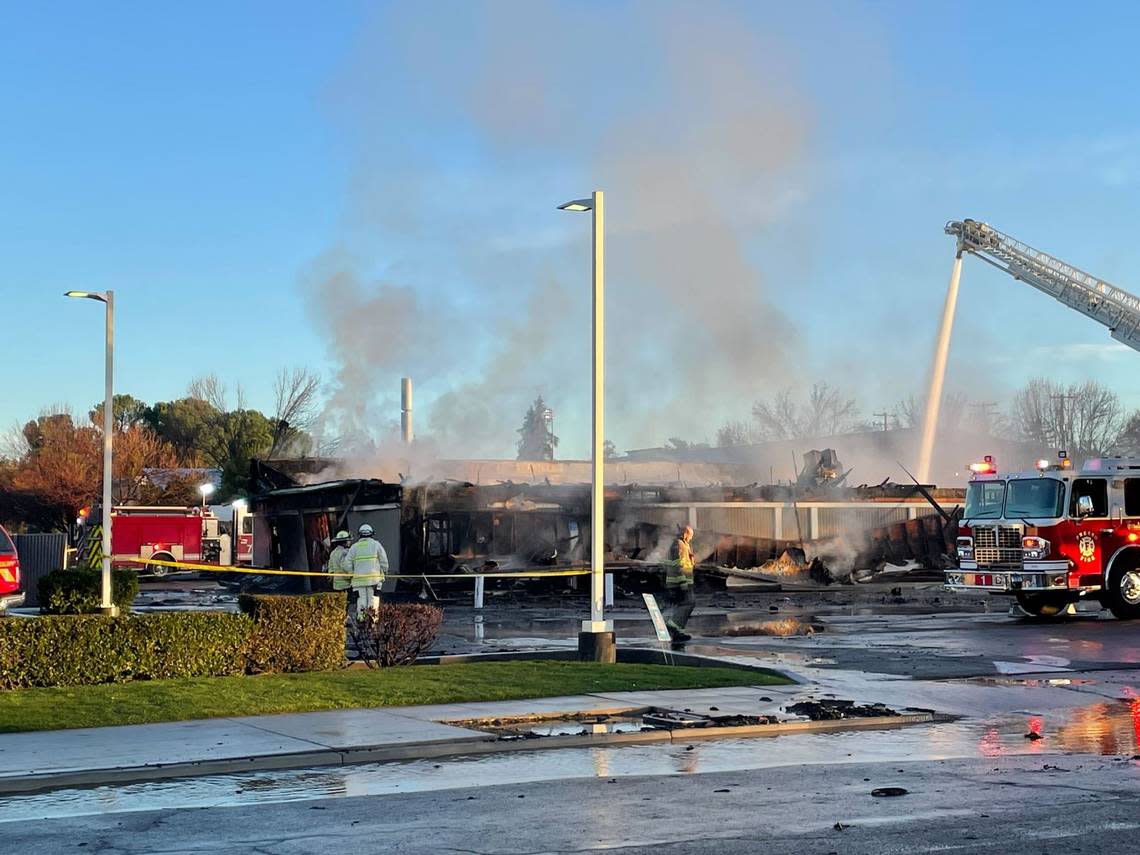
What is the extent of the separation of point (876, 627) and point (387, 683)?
38.7 ft

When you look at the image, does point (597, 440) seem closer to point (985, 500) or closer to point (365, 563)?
point (365, 563)

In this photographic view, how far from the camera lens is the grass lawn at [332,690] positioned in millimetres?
12180

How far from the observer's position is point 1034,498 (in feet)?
81.3

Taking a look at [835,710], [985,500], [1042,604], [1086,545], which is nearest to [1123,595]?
[1086,545]

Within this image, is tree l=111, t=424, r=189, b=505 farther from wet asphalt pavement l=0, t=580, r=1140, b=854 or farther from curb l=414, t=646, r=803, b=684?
A: wet asphalt pavement l=0, t=580, r=1140, b=854

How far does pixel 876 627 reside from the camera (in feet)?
76.9

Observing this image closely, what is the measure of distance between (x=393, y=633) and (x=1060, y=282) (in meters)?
28.5

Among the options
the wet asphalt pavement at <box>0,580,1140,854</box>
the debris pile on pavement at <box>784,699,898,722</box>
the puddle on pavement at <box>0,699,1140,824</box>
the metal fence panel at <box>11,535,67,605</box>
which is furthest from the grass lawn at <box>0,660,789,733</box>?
the metal fence panel at <box>11,535,67,605</box>

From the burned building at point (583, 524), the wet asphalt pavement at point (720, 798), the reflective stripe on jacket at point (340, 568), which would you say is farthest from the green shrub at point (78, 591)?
the wet asphalt pavement at point (720, 798)

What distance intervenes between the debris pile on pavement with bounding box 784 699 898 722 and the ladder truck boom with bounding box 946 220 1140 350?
89.0ft

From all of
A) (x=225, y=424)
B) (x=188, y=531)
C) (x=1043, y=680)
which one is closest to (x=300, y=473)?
(x=188, y=531)

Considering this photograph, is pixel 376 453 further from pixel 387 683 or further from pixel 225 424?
pixel 225 424

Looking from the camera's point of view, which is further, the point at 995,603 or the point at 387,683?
the point at 995,603

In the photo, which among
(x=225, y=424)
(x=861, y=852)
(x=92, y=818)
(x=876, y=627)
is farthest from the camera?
(x=225, y=424)
